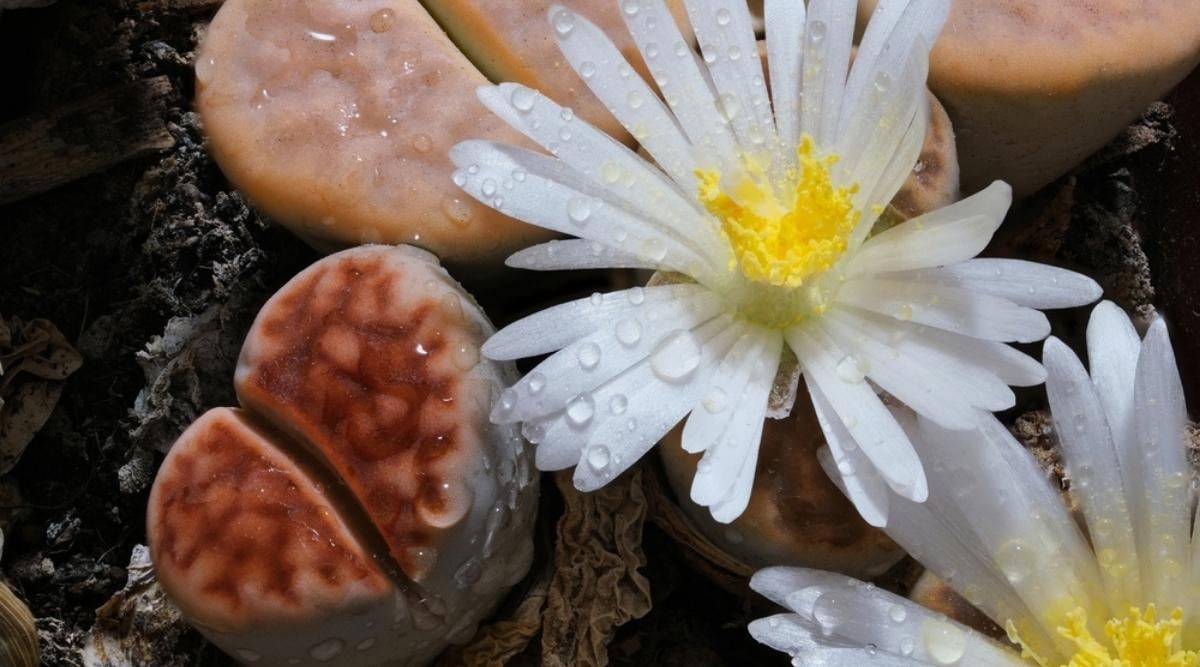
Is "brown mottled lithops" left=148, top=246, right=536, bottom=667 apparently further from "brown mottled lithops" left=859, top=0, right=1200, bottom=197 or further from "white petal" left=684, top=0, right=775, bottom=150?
"brown mottled lithops" left=859, top=0, right=1200, bottom=197

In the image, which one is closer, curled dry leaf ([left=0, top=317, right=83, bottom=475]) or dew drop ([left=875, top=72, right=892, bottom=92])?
dew drop ([left=875, top=72, right=892, bottom=92])

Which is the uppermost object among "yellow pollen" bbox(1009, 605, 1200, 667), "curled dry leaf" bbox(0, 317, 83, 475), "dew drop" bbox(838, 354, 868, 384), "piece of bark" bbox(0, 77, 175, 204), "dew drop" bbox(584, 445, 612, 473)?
"dew drop" bbox(838, 354, 868, 384)

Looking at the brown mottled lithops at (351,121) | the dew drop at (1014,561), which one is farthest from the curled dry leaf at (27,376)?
the dew drop at (1014,561)

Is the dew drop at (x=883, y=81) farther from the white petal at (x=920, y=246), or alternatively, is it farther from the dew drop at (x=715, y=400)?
the dew drop at (x=715, y=400)

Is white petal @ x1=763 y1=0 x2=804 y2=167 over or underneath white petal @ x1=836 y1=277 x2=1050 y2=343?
over

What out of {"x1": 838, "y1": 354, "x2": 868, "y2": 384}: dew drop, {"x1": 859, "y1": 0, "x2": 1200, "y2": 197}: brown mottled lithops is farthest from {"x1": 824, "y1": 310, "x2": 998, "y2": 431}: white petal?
{"x1": 859, "y1": 0, "x2": 1200, "y2": 197}: brown mottled lithops

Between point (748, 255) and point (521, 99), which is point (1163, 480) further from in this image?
point (521, 99)
